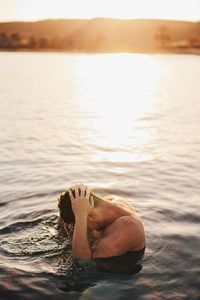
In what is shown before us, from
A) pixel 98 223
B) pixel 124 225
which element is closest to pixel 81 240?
pixel 98 223

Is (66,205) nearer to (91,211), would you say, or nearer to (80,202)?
(80,202)

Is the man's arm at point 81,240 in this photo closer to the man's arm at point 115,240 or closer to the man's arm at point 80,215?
the man's arm at point 80,215

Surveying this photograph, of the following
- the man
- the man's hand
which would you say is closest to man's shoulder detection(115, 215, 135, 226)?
the man

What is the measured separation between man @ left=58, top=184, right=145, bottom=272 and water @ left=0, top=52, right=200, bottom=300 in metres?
0.52

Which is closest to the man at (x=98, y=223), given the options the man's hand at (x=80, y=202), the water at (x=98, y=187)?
the man's hand at (x=80, y=202)

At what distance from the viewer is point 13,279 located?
7758 millimetres

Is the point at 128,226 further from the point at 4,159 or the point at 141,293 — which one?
the point at 4,159

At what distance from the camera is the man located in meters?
7.32

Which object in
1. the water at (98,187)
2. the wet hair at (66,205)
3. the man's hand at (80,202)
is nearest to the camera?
the man's hand at (80,202)

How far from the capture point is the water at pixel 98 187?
25.1 feet

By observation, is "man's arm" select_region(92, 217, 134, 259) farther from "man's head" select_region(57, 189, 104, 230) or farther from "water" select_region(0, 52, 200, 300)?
"water" select_region(0, 52, 200, 300)

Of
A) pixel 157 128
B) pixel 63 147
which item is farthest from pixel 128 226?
pixel 157 128

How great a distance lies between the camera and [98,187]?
13102 mm

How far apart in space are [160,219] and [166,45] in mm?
136339
